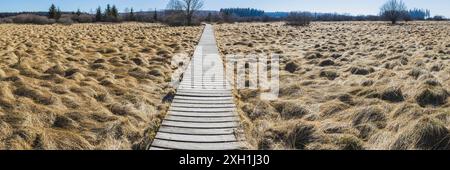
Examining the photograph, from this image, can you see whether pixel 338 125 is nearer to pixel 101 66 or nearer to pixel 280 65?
pixel 280 65

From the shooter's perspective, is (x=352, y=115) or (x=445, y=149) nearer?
(x=445, y=149)

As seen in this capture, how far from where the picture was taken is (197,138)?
658 centimetres

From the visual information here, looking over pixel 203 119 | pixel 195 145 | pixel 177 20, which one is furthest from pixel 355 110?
pixel 177 20

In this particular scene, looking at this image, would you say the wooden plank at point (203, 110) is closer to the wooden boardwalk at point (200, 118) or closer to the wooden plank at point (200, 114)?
the wooden boardwalk at point (200, 118)

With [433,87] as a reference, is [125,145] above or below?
below

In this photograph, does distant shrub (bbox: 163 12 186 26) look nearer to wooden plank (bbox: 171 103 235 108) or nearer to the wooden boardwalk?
the wooden boardwalk

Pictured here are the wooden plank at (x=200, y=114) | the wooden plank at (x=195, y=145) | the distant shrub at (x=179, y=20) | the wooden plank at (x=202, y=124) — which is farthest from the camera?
the distant shrub at (x=179, y=20)

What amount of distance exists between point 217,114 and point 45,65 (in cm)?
829

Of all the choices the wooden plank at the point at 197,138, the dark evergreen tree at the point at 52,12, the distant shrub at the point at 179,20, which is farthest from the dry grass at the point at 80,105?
the dark evergreen tree at the point at 52,12

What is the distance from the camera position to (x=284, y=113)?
27.8 ft

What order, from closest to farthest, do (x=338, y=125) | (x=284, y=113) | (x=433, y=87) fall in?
1. (x=338, y=125)
2. (x=284, y=113)
3. (x=433, y=87)

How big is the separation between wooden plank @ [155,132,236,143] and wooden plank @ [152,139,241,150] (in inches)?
5.0

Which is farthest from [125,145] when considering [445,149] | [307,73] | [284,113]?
[307,73]

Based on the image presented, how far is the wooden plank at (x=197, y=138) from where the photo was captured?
650cm
